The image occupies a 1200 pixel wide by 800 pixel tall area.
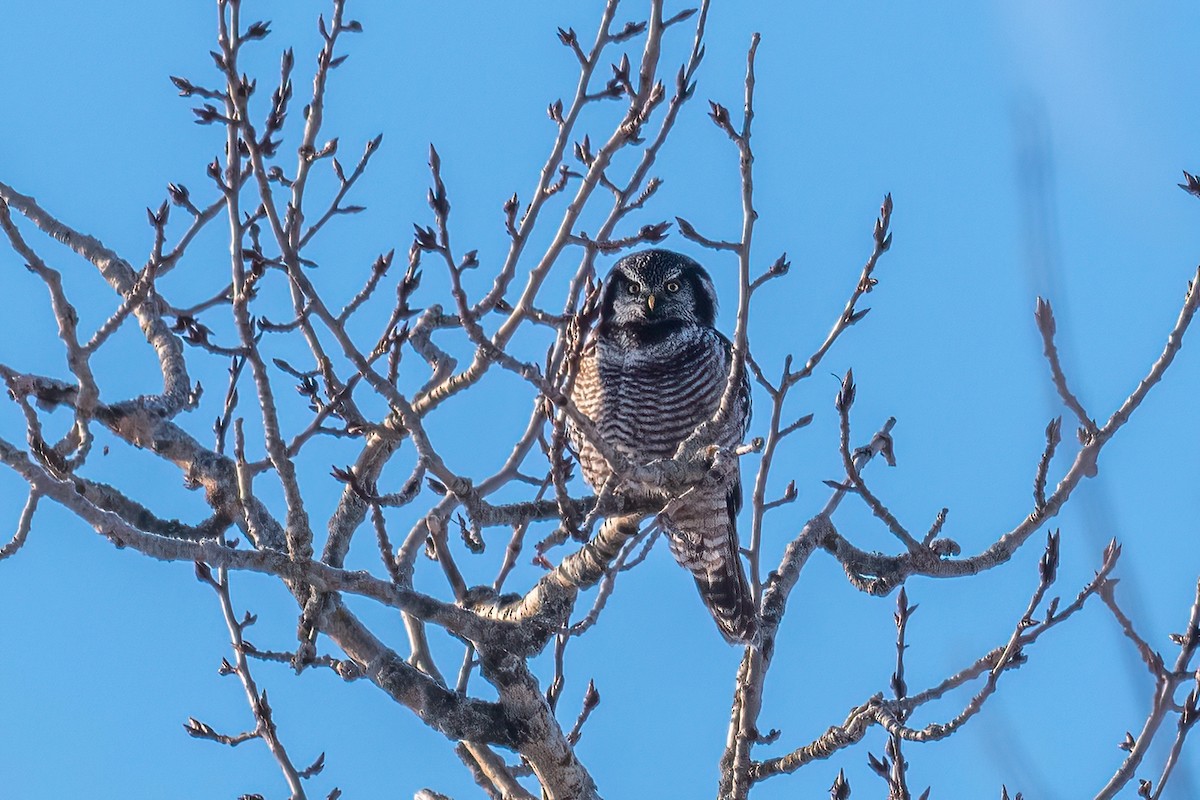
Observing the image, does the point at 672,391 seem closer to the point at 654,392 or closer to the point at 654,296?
the point at 654,392

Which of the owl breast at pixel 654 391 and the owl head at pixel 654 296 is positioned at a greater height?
the owl head at pixel 654 296

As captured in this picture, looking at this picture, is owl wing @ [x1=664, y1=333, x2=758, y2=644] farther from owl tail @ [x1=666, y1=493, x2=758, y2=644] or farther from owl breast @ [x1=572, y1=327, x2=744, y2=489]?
owl breast @ [x1=572, y1=327, x2=744, y2=489]

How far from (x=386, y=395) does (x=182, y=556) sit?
2.62 ft

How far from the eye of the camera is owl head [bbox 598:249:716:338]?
7754mm

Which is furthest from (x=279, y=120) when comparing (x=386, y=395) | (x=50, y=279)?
(x=386, y=395)

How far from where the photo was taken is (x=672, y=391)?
7520 mm

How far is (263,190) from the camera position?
3.71m

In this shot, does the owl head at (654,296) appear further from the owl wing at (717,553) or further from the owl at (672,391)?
the owl wing at (717,553)

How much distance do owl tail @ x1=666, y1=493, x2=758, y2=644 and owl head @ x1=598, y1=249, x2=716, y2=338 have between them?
3.53ft

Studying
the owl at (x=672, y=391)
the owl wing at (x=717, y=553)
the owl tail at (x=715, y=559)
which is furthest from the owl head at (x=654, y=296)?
the owl tail at (x=715, y=559)

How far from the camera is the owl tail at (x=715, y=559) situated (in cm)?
787

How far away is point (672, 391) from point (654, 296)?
60 centimetres

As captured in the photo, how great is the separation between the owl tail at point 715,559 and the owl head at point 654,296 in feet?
3.53

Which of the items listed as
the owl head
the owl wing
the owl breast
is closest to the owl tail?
the owl wing
